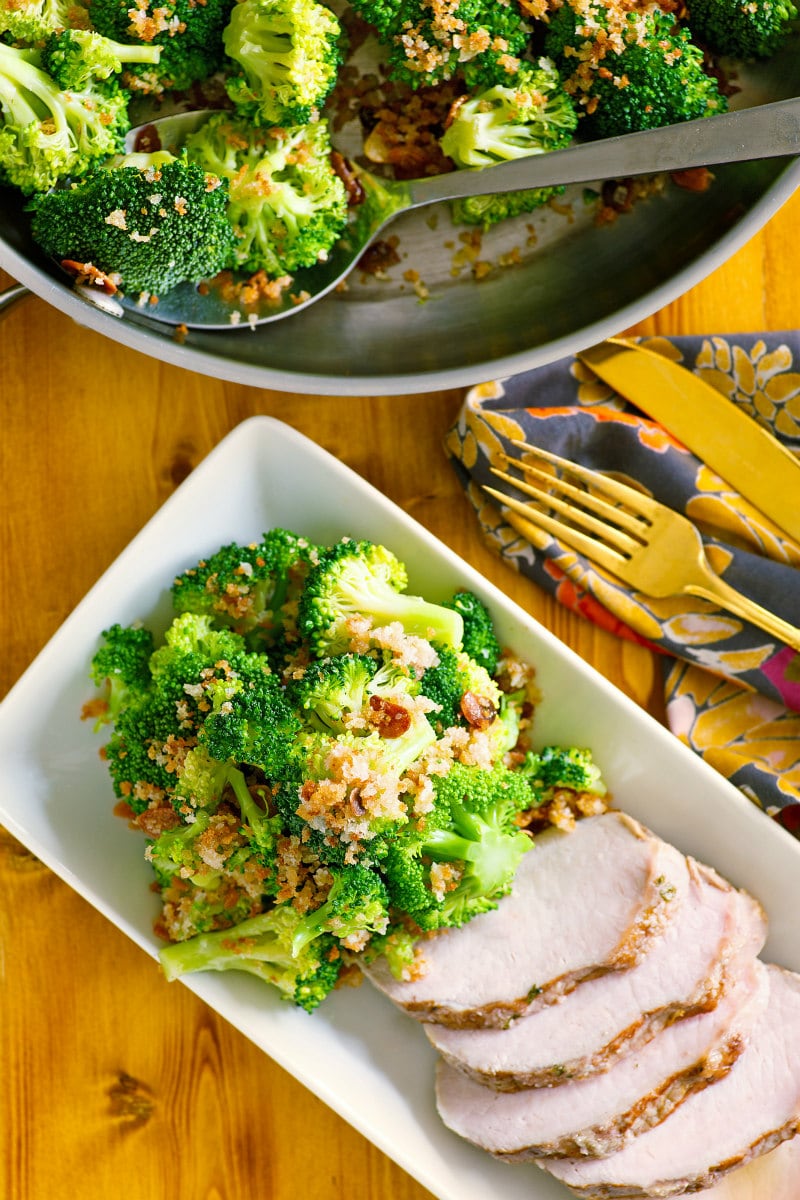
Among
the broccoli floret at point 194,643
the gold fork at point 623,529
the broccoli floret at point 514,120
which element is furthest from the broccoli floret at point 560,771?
A: the broccoli floret at point 514,120

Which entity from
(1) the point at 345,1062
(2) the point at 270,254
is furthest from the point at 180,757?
(2) the point at 270,254

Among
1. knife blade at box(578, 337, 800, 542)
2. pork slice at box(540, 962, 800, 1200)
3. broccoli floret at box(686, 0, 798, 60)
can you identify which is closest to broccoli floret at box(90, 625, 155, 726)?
knife blade at box(578, 337, 800, 542)

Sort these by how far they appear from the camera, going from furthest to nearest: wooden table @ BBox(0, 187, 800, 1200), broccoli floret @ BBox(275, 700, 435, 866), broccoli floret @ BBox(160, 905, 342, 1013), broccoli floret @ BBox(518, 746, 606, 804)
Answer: wooden table @ BBox(0, 187, 800, 1200) → broccoli floret @ BBox(518, 746, 606, 804) → broccoli floret @ BBox(160, 905, 342, 1013) → broccoli floret @ BBox(275, 700, 435, 866)

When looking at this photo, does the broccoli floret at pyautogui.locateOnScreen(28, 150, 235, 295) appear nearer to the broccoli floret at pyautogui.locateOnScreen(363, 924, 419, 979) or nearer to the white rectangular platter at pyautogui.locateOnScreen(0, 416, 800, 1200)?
the white rectangular platter at pyautogui.locateOnScreen(0, 416, 800, 1200)

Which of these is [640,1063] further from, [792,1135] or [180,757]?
[180,757]

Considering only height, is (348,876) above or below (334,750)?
below

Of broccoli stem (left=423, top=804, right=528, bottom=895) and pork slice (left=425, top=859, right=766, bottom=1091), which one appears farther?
pork slice (left=425, top=859, right=766, bottom=1091)
